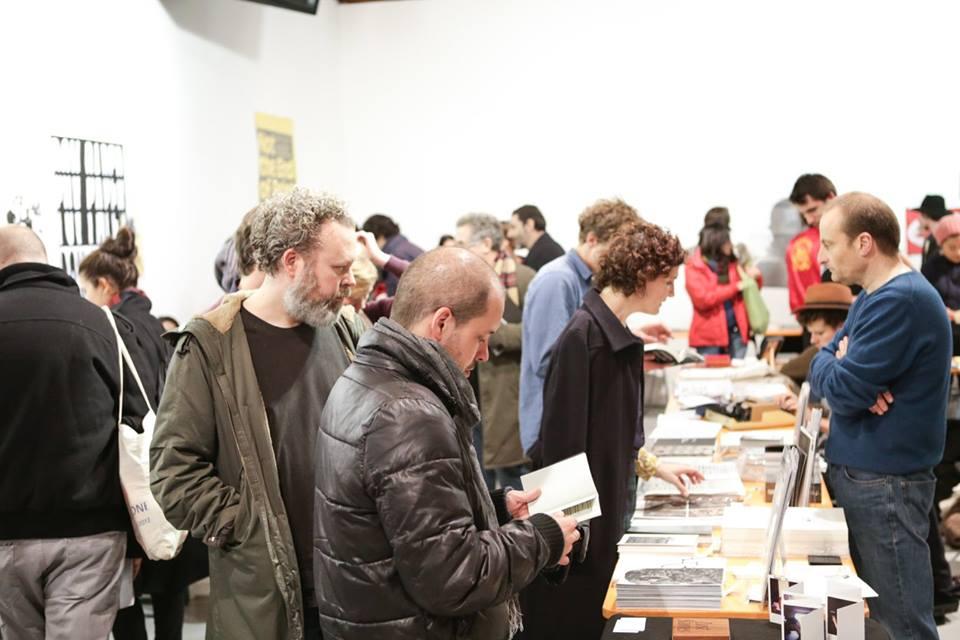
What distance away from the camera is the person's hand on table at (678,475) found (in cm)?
329

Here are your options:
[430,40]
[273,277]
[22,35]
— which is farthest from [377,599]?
[430,40]

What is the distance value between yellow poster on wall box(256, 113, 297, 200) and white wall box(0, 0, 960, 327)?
12 centimetres

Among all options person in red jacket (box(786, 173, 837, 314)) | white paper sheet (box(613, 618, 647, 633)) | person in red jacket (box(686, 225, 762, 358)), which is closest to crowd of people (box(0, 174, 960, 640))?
white paper sheet (box(613, 618, 647, 633))

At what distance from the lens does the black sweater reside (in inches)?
114

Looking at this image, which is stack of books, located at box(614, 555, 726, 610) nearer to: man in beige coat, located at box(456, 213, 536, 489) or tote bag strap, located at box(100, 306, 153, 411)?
tote bag strap, located at box(100, 306, 153, 411)

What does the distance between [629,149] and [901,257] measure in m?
6.56

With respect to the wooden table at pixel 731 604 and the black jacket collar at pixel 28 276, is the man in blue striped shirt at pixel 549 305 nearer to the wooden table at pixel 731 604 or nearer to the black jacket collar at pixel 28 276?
the wooden table at pixel 731 604

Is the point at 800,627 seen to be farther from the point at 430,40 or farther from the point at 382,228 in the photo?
the point at 430,40

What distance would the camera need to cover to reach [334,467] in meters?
1.83

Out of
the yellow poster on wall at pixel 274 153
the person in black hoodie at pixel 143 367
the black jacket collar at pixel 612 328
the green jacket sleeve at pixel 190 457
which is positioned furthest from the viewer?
the yellow poster on wall at pixel 274 153

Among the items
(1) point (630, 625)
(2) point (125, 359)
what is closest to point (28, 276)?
(2) point (125, 359)

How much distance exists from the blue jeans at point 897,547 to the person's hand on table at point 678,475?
48 cm

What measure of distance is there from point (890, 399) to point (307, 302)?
1.72m

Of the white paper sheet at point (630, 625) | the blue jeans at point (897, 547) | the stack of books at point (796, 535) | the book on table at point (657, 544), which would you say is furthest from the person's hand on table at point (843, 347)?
the white paper sheet at point (630, 625)
